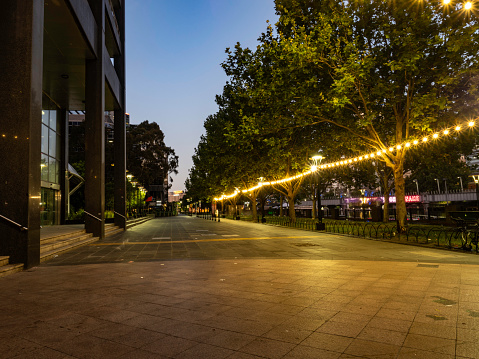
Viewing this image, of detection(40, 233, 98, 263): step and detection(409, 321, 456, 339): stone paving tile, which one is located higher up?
detection(40, 233, 98, 263): step

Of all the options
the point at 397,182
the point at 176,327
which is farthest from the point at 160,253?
the point at 397,182

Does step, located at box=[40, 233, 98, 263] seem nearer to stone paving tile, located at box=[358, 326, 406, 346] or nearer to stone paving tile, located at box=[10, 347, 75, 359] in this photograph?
stone paving tile, located at box=[10, 347, 75, 359]

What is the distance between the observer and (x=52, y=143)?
1097 inches

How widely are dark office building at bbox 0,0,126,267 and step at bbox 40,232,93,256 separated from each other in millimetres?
1723

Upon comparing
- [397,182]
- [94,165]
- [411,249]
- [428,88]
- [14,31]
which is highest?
[428,88]

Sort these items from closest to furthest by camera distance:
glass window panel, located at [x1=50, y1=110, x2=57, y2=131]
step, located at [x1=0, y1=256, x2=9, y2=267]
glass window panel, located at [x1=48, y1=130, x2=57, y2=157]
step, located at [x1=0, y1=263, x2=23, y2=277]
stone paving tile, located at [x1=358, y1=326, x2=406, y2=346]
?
stone paving tile, located at [x1=358, y1=326, x2=406, y2=346]
step, located at [x1=0, y1=263, x2=23, y2=277]
step, located at [x1=0, y1=256, x2=9, y2=267]
glass window panel, located at [x1=48, y1=130, x2=57, y2=157]
glass window panel, located at [x1=50, y1=110, x2=57, y2=131]

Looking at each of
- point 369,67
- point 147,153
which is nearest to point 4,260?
point 369,67

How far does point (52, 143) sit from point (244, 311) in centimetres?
2804

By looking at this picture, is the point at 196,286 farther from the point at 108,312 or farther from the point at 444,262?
the point at 444,262

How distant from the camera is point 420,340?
4.06 meters

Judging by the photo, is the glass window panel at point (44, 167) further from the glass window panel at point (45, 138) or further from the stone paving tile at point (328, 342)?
the stone paving tile at point (328, 342)

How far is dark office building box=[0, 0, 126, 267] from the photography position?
936 centimetres

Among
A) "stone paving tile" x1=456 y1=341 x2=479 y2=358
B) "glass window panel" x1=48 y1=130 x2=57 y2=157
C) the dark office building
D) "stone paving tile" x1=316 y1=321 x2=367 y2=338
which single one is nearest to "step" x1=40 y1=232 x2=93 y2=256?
the dark office building

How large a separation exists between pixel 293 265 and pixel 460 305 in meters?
4.82
